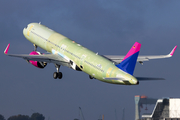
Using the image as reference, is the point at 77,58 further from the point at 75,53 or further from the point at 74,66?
the point at 74,66

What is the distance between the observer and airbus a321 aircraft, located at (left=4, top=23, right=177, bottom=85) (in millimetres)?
Result: 90312

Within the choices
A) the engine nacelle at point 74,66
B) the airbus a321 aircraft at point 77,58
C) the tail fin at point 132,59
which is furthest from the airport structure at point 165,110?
the tail fin at point 132,59

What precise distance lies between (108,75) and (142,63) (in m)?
18.1

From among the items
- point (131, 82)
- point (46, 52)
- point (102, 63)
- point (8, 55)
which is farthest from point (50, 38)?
point (131, 82)

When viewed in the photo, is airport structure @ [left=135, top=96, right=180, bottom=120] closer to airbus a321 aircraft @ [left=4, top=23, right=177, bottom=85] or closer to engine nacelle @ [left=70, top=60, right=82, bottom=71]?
airbus a321 aircraft @ [left=4, top=23, right=177, bottom=85]

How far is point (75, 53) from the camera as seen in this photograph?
339 feet

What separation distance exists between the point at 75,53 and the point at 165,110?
42361 mm

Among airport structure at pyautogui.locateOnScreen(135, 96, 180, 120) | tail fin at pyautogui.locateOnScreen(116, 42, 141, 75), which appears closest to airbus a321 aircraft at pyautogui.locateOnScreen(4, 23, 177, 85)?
tail fin at pyautogui.locateOnScreen(116, 42, 141, 75)

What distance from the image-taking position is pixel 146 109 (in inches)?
5625

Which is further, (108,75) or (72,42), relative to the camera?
(72,42)

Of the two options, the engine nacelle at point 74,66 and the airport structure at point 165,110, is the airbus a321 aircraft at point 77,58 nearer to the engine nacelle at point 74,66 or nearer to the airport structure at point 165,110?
the engine nacelle at point 74,66

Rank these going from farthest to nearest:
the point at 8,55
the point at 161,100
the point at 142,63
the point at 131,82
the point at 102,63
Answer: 1. the point at 161,100
2. the point at 142,63
3. the point at 8,55
4. the point at 102,63
5. the point at 131,82

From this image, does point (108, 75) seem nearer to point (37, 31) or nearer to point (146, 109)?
point (37, 31)

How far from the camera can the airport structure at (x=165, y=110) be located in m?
134
